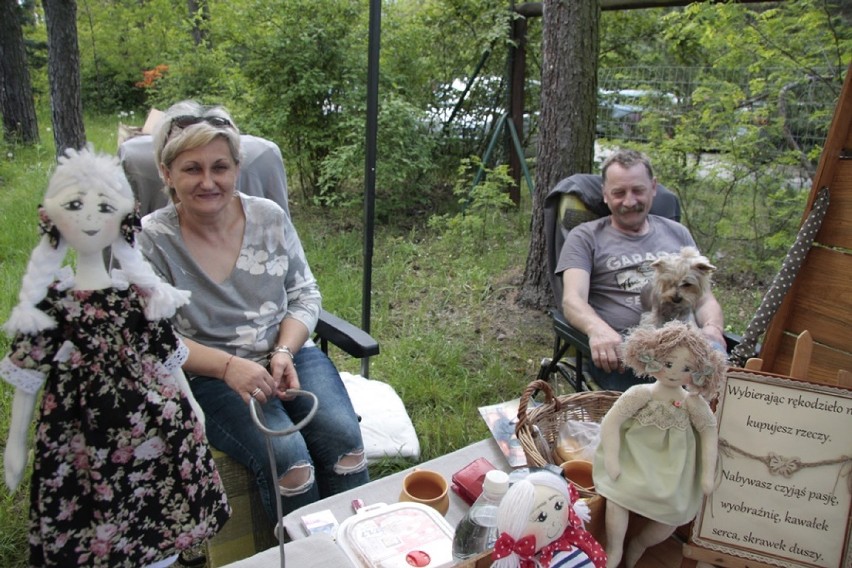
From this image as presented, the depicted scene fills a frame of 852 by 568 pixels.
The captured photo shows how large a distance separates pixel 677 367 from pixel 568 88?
2.76 m

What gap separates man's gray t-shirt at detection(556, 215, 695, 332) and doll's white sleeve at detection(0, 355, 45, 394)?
198 cm

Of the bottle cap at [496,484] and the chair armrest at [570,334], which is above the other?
the bottle cap at [496,484]

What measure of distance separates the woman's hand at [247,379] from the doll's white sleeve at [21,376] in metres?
0.62

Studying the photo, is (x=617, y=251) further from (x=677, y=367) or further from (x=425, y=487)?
(x=425, y=487)

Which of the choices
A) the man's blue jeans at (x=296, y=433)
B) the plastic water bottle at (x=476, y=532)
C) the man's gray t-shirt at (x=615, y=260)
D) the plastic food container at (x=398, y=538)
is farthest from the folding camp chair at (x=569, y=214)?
the plastic water bottle at (x=476, y=532)

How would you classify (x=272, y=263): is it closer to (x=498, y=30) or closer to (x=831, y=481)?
(x=831, y=481)

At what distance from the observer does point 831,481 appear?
4.74 ft

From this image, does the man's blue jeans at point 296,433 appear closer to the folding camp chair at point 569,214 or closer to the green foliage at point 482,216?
the folding camp chair at point 569,214

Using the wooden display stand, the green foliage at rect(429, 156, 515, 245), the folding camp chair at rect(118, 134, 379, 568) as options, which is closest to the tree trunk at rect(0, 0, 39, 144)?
the green foliage at rect(429, 156, 515, 245)

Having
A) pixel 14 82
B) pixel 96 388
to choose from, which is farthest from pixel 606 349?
pixel 14 82

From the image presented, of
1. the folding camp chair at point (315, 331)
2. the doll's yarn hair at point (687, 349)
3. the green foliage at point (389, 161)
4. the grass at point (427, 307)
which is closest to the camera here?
the doll's yarn hair at point (687, 349)

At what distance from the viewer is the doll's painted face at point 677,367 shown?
133 centimetres

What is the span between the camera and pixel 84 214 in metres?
1.16

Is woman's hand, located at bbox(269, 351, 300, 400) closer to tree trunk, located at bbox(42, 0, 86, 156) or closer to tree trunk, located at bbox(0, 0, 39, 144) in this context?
tree trunk, located at bbox(42, 0, 86, 156)
